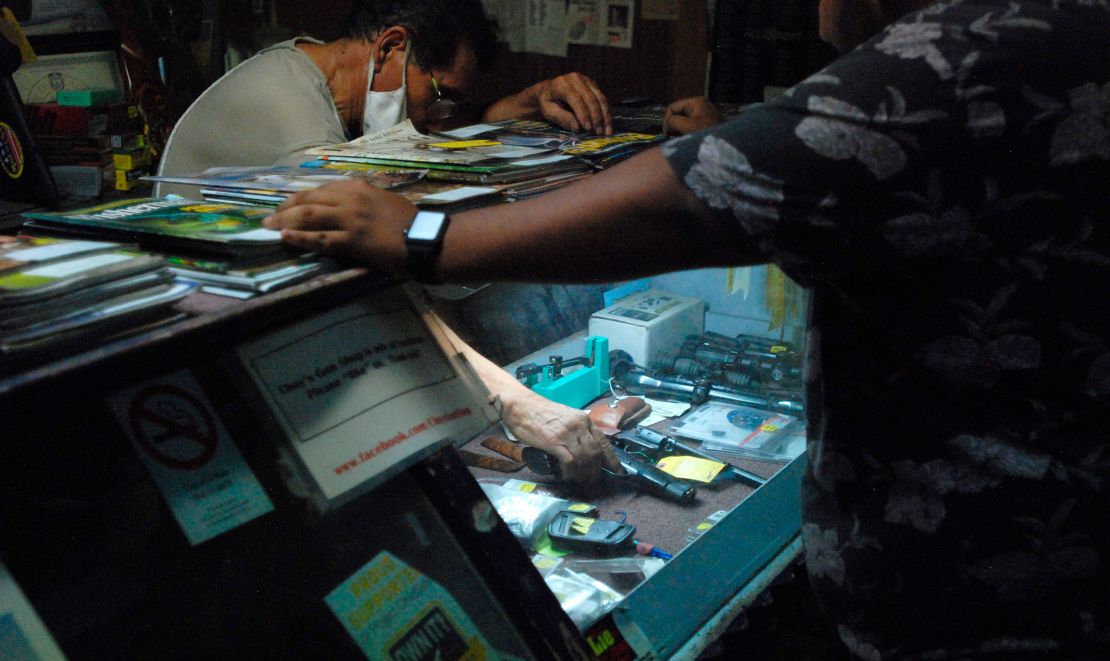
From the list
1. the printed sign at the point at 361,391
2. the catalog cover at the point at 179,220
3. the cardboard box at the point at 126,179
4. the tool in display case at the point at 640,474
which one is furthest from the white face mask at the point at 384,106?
the printed sign at the point at 361,391

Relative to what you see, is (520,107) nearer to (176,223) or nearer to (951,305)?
(176,223)

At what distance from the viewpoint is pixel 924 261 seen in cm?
86

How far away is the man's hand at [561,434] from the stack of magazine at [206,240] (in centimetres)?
79

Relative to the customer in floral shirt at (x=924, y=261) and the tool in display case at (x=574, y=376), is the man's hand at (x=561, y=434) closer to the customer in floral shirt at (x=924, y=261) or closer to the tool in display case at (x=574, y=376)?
the tool in display case at (x=574, y=376)

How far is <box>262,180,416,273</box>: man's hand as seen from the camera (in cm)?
97

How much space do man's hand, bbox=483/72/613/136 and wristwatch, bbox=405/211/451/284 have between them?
113 centimetres

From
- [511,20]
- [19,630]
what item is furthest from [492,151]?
[511,20]

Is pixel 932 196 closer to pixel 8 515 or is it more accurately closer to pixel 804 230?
pixel 804 230

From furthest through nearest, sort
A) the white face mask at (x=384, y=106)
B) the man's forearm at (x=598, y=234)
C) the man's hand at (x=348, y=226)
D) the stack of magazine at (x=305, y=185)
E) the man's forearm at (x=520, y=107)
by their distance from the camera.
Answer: the man's forearm at (x=520, y=107)
the white face mask at (x=384, y=106)
the stack of magazine at (x=305, y=185)
the man's hand at (x=348, y=226)
the man's forearm at (x=598, y=234)

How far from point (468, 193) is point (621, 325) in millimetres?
926

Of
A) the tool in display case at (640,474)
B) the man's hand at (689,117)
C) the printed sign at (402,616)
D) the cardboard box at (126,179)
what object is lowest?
the tool in display case at (640,474)

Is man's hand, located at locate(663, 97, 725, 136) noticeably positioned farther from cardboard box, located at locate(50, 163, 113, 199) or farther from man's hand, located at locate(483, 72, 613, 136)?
cardboard box, located at locate(50, 163, 113, 199)

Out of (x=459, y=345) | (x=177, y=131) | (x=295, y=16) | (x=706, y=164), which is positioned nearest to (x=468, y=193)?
(x=459, y=345)

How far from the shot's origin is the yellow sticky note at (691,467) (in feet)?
6.00
